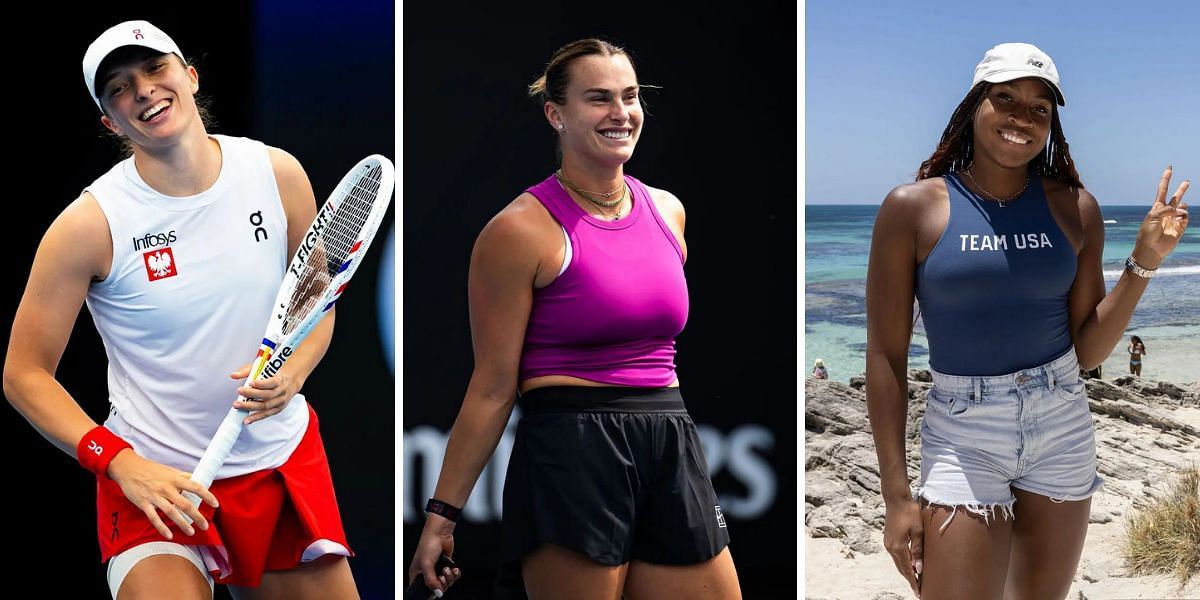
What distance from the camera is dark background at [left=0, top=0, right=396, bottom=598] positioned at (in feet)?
14.8

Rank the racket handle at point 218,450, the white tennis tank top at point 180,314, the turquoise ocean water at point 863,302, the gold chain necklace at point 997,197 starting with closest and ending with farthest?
the racket handle at point 218,450, the white tennis tank top at point 180,314, the gold chain necklace at point 997,197, the turquoise ocean water at point 863,302

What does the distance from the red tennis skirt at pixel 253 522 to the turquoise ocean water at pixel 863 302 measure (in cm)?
632

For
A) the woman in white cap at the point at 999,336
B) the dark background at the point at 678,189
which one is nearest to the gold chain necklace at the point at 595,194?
the woman in white cap at the point at 999,336

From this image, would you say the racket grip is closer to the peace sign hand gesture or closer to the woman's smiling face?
the woman's smiling face

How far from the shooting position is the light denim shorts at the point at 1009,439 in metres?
3.23

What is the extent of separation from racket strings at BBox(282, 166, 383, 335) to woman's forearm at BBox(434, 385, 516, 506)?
485 millimetres

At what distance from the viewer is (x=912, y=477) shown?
7164 millimetres

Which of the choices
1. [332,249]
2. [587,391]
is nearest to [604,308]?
[587,391]

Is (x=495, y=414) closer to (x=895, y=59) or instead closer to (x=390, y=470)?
(x=390, y=470)

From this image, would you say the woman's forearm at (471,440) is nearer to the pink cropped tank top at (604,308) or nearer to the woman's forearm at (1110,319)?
the pink cropped tank top at (604,308)

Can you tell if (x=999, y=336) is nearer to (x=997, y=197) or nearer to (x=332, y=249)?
(x=997, y=197)

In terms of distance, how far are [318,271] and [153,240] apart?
40 centimetres

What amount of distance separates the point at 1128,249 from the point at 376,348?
12513 mm

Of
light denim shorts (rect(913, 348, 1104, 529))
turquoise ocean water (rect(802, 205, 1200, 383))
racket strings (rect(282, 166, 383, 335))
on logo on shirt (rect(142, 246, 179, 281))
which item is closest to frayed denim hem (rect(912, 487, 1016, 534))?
light denim shorts (rect(913, 348, 1104, 529))
